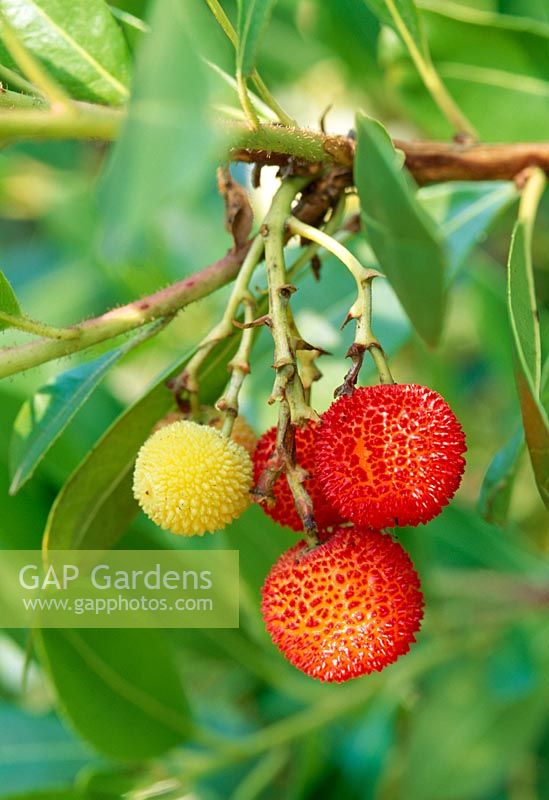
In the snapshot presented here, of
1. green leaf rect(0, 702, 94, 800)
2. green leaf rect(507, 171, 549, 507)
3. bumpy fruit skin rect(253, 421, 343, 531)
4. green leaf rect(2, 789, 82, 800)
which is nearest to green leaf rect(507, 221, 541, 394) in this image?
green leaf rect(507, 171, 549, 507)

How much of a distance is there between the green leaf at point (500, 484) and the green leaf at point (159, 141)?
2.34 feet

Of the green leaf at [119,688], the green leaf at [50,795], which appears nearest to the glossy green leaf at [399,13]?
the green leaf at [119,688]

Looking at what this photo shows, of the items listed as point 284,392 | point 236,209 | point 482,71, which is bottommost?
point 284,392

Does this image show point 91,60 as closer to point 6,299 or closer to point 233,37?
point 233,37

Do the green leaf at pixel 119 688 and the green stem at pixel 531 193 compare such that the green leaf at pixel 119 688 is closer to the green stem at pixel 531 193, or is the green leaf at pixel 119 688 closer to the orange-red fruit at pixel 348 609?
the orange-red fruit at pixel 348 609

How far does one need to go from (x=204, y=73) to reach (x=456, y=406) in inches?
72.9

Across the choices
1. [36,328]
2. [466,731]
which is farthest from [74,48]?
[466,731]

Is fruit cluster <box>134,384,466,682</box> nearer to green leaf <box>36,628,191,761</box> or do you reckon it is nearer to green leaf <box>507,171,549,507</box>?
green leaf <box>507,171,549,507</box>

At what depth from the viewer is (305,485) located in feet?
3.51

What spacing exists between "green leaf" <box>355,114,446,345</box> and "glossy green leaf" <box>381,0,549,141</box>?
982 mm

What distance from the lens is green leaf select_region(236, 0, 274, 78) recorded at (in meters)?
0.92

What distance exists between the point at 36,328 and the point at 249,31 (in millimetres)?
368

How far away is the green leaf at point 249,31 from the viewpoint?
3.00 ft

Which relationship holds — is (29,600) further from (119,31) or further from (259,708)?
(119,31)
